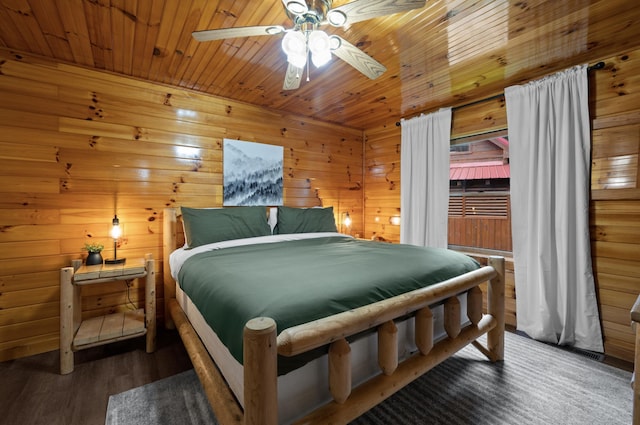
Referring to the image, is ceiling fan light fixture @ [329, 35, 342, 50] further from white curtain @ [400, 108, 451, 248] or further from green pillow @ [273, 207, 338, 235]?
white curtain @ [400, 108, 451, 248]

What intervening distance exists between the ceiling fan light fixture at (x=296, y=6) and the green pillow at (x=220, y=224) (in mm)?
1714

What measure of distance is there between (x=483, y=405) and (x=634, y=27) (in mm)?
2519

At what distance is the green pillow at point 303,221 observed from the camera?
9.41 ft

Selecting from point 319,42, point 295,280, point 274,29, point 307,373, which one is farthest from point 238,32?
point 307,373

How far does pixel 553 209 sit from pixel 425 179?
4.00 feet

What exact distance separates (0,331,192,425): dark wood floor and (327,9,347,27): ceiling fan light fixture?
2.31 metres

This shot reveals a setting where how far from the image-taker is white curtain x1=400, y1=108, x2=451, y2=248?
3066mm

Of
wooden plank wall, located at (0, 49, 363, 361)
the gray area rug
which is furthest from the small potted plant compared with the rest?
the gray area rug

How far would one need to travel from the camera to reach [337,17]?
129 cm

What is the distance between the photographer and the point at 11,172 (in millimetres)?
2000

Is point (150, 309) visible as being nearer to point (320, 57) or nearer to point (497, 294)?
point (320, 57)

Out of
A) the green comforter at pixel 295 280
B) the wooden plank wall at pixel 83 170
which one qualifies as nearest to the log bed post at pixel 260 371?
the green comforter at pixel 295 280

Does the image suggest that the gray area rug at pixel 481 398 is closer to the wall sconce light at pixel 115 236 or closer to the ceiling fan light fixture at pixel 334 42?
the wall sconce light at pixel 115 236

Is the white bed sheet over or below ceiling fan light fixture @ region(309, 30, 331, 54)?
below
